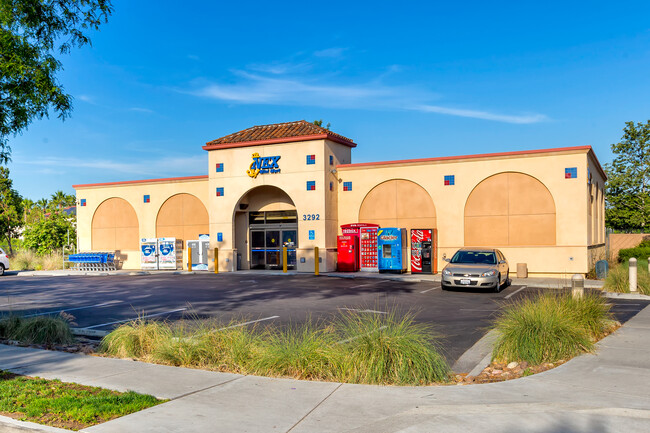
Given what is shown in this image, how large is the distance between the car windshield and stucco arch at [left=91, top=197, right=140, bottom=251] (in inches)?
838

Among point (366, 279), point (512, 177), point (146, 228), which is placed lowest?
Result: point (366, 279)

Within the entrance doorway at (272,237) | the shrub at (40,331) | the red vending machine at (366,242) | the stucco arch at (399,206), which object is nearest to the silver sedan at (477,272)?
the stucco arch at (399,206)

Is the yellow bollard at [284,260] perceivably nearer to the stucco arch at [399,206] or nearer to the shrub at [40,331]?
the stucco arch at [399,206]

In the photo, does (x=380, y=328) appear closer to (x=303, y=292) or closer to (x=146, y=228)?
(x=303, y=292)

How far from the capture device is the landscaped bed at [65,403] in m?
5.78

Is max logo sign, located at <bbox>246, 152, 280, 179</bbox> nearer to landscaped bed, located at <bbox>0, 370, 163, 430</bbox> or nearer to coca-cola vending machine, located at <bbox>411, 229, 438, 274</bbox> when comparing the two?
coca-cola vending machine, located at <bbox>411, 229, 438, 274</bbox>

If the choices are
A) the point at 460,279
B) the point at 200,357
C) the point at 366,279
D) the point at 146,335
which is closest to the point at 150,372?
the point at 200,357

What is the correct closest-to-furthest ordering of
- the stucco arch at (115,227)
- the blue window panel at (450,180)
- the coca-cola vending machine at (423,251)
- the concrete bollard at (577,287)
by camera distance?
the concrete bollard at (577,287), the coca-cola vending machine at (423,251), the blue window panel at (450,180), the stucco arch at (115,227)

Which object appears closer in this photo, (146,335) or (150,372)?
(150,372)

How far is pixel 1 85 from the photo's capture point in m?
11.4

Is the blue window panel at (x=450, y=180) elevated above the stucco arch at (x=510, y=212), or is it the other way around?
the blue window panel at (x=450, y=180)

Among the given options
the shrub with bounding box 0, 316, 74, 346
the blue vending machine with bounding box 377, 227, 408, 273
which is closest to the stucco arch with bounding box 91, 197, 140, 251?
the blue vending machine with bounding box 377, 227, 408, 273

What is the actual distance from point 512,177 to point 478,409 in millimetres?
20595

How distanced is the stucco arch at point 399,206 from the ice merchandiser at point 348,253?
4.69ft
